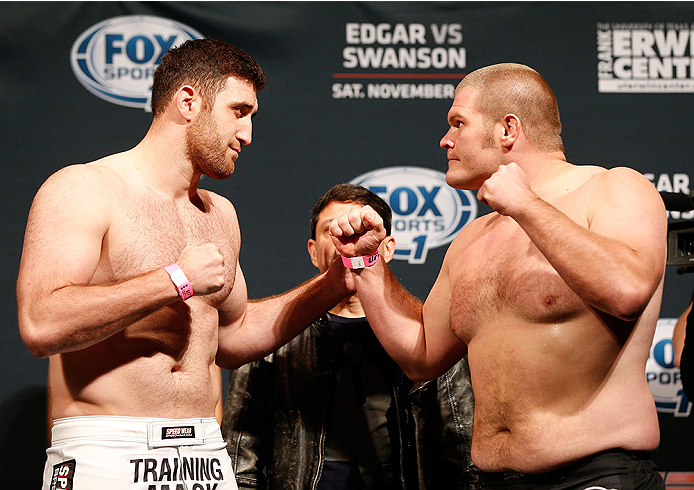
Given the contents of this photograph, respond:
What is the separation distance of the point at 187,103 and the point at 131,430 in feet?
2.92

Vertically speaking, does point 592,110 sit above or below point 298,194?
above

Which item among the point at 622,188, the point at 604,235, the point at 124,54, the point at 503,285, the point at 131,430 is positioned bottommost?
the point at 131,430

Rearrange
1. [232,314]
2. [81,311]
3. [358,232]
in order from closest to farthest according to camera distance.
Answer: [81,311] → [358,232] → [232,314]

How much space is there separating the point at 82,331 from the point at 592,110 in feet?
7.97

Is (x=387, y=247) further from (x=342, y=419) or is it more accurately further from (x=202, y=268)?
(x=202, y=268)

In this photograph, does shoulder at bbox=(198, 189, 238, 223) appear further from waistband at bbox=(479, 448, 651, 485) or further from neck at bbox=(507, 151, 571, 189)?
waistband at bbox=(479, 448, 651, 485)

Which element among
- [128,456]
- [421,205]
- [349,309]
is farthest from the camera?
[421,205]

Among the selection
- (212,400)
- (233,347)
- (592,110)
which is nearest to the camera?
(212,400)

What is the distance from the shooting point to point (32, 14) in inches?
123

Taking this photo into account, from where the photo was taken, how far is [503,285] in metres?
1.79

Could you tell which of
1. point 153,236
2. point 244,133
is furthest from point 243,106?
→ point 153,236

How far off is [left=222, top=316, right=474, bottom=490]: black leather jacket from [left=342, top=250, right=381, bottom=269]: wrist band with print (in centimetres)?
38

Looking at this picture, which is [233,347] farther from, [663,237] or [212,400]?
[663,237]

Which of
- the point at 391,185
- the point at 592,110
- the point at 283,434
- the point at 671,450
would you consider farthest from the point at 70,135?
the point at 671,450
